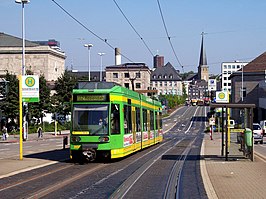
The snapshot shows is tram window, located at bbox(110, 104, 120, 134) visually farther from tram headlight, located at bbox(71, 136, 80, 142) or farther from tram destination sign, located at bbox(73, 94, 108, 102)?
tram headlight, located at bbox(71, 136, 80, 142)

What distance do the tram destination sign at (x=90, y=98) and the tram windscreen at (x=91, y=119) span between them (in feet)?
0.76

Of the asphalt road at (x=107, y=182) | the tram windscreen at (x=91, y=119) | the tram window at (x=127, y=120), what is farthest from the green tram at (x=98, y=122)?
the asphalt road at (x=107, y=182)

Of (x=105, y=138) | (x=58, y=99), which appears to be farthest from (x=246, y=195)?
(x=58, y=99)

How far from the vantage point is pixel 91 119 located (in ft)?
68.7

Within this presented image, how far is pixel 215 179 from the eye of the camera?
1614 cm

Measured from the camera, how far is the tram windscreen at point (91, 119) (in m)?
20.9

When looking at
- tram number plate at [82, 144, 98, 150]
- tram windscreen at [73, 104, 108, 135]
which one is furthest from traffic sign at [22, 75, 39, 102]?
tram number plate at [82, 144, 98, 150]

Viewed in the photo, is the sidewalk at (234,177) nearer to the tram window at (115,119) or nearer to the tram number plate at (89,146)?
the tram window at (115,119)

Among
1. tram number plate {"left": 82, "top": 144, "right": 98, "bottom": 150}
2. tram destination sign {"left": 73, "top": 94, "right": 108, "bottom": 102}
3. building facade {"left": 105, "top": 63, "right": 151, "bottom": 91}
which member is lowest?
tram number plate {"left": 82, "top": 144, "right": 98, "bottom": 150}

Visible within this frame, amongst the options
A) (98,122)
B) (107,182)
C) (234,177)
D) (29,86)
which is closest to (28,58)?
(29,86)

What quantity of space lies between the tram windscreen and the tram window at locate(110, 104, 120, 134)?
28 centimetres

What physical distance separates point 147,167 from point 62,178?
189 inches

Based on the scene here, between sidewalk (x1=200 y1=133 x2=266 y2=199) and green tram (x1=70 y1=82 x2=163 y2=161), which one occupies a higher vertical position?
green tram (x1=70 y1=82 x2=163 y2=161)

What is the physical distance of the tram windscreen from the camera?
2086cm
